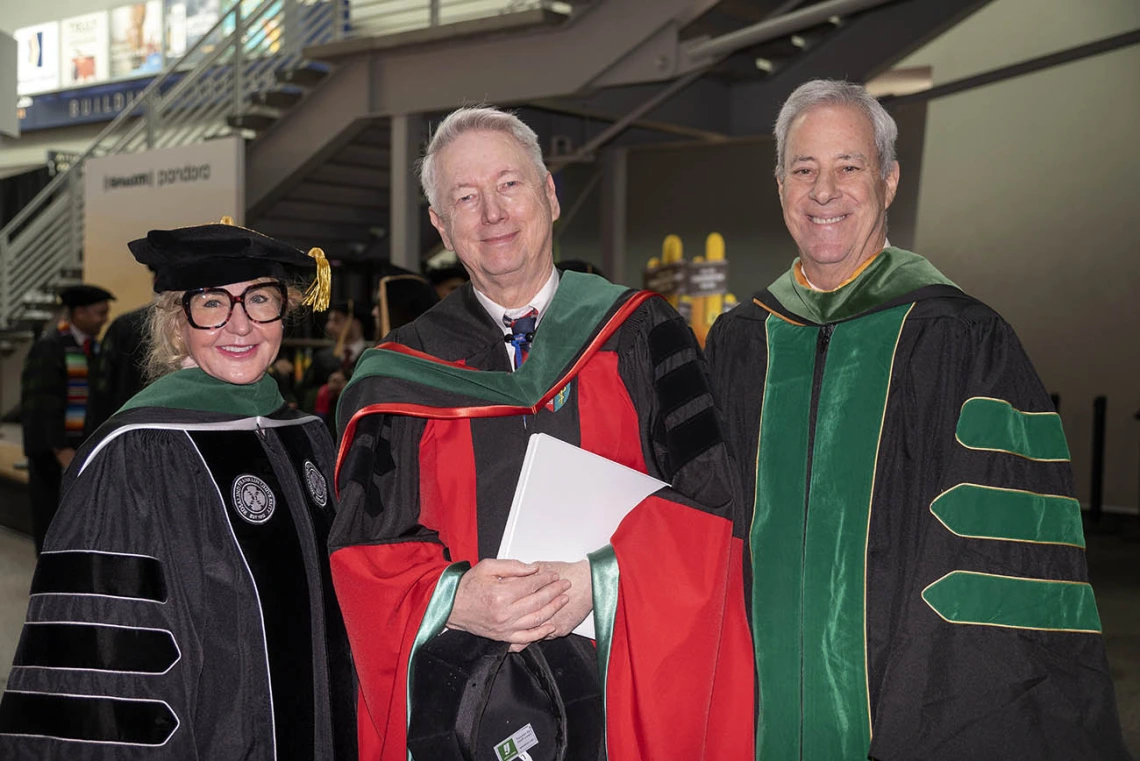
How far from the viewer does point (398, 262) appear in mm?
8875

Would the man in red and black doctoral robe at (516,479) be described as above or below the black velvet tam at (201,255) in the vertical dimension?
below

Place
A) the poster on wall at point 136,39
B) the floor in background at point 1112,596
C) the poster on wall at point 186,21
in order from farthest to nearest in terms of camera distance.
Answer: the poster on wall at point 136,39, the poster on wall at point 186,21, the floor in background at point 1112,596

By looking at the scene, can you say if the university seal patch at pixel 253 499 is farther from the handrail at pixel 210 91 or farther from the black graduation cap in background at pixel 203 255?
the handrail at pixel 210 91

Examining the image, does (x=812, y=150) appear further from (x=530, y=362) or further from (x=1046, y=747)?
(x=1046, y=747)

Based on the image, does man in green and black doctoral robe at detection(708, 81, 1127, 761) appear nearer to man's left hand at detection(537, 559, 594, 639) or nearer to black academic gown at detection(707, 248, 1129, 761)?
black academic gown at detection(707, 248, 1129, 761)

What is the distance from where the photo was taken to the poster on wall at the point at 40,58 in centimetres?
1703

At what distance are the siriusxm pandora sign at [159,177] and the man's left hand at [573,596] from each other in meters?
7.11

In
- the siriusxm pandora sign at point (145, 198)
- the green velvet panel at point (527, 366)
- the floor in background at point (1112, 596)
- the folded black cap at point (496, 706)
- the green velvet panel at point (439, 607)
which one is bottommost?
the floor in background at point (1112, 596)

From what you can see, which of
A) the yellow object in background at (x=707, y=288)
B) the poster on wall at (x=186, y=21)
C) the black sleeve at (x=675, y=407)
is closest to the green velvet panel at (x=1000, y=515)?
the black sleeve at (x=675, y=407)

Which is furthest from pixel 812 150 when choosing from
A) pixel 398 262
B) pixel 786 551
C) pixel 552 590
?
pixel 398 262

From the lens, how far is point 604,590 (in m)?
1.91

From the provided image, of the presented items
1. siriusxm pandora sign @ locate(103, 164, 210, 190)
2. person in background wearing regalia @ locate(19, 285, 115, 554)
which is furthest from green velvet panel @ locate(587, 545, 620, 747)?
siriusxm pandora sign @ locate(103, 164, 210, 190)

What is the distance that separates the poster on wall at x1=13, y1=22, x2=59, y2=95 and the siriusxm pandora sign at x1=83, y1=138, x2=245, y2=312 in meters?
9.01

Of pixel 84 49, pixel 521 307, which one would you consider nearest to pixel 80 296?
pixel 521 307
